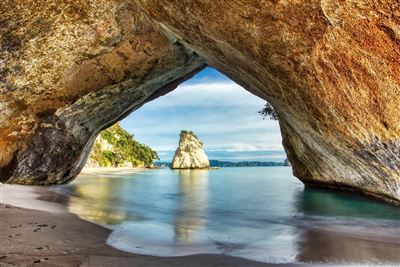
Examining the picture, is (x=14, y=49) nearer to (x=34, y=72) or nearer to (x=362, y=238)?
(x=34, y=72)

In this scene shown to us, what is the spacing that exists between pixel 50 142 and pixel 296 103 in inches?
373

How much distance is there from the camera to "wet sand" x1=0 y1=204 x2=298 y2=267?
→ 12.0 ft

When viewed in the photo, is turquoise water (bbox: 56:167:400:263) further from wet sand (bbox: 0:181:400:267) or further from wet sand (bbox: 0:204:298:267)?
wet sand (bbox: 0:204:298:267)

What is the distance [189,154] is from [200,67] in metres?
68.7

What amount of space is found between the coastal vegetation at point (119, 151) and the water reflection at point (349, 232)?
165ft

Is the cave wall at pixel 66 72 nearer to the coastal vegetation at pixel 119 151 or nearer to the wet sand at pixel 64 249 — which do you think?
the wet sand at pixel 64 249

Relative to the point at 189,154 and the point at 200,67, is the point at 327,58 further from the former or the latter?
the point at 189,154

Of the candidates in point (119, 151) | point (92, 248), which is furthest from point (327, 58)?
point (119, 151)

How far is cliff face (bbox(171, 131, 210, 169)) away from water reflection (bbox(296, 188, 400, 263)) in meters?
70.5

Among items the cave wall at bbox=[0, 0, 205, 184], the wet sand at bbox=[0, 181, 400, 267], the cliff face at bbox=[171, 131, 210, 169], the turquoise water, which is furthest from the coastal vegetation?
the wet sand at bbox=[0, 181, 400, 267]

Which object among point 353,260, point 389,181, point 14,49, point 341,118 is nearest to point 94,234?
point 353,260

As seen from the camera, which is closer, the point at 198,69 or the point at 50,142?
the point at 50,142

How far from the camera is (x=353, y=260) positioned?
4.54 meters

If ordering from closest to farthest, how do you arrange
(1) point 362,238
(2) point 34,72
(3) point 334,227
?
(1) point 362,238
(3) point 334,227
(2) point 34,72
